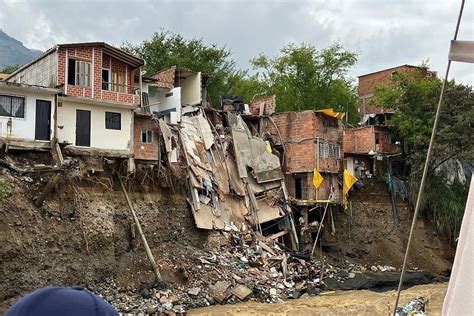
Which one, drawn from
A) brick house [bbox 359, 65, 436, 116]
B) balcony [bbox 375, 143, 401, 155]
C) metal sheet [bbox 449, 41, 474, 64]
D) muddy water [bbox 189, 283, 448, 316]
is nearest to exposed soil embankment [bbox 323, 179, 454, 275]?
balcony [bbox 375, 143, 401, 155]

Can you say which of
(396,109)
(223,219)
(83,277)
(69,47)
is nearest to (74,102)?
(69,47)

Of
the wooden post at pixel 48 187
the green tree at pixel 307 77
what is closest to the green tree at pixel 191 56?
the green tree at pixel 307 77

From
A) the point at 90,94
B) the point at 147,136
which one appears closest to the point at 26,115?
the point at 90,94

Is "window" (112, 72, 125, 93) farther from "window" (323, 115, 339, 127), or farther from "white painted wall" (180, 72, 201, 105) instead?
"window" (323, 115, 339, 127)

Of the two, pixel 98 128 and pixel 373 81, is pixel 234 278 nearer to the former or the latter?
pixel 98 128

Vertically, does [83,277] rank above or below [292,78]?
below

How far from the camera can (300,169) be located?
27.8m

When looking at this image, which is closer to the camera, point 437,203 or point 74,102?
point 74,102

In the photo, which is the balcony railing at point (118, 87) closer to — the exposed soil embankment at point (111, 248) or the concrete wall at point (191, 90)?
the exposed soil embankment at point (111, 248)

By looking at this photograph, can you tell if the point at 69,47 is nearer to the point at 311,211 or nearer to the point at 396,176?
the point at 311,211

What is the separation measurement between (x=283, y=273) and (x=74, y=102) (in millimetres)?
11094

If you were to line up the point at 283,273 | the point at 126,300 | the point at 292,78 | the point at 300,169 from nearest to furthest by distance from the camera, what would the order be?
1. the point at 126,300
2. the point at 283,273
3. the point at 300,169
4. the point at 292,78

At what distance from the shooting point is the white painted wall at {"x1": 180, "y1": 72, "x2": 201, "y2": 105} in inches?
1126

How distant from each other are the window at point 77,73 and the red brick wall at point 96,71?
0.62ft
